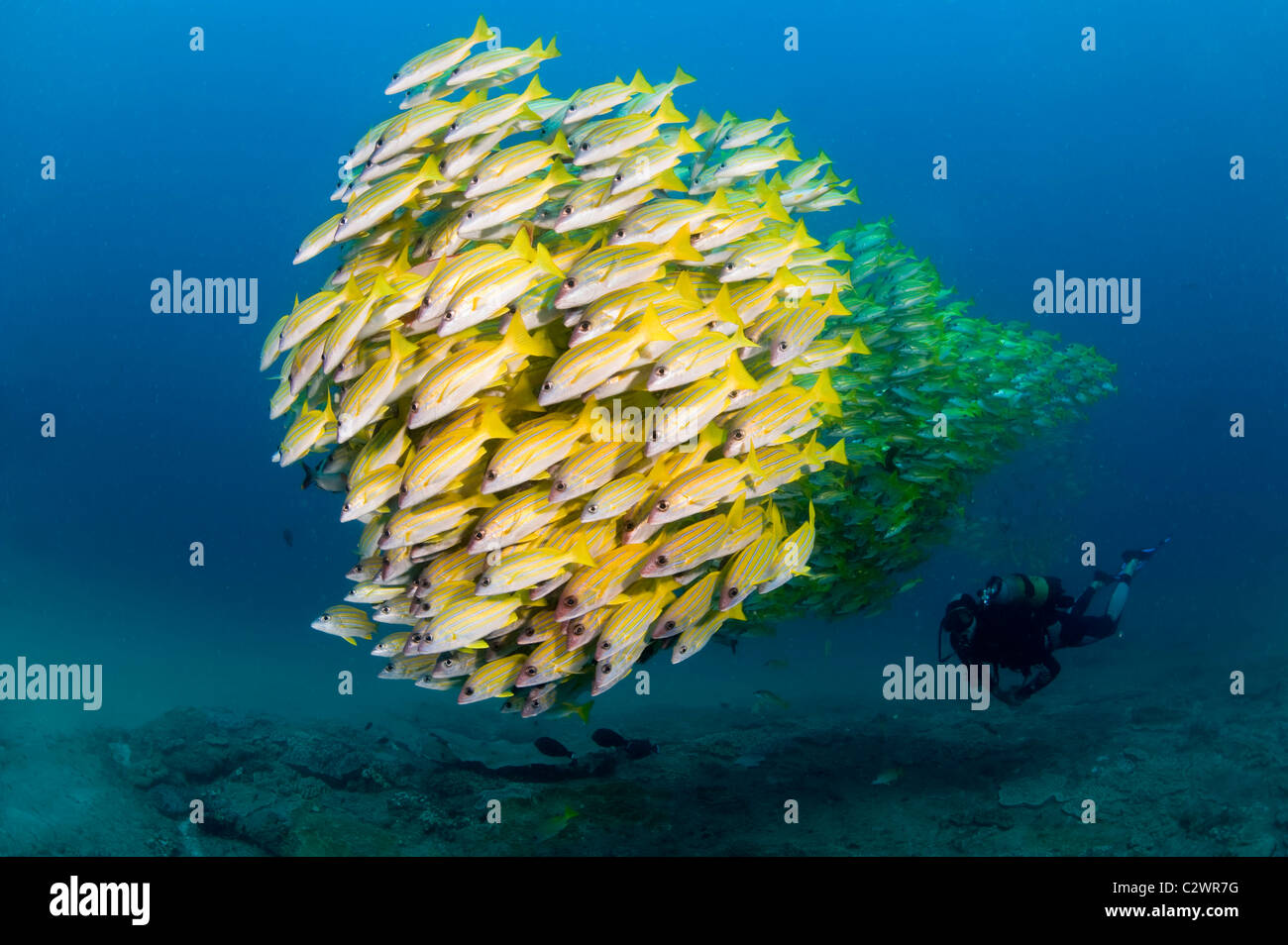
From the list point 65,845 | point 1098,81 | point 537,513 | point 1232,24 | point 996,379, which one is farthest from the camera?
point 1098,81

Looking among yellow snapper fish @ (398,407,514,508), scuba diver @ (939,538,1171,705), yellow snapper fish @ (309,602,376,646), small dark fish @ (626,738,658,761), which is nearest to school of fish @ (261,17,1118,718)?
yellow snapper fish @ (398,407,514,508)

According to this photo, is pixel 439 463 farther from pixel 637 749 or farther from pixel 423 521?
pixel 637 749

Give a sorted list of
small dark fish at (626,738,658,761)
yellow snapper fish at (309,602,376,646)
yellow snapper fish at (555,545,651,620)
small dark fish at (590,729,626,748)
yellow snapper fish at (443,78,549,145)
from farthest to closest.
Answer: small dark fish at (626,738,658,761) → small dark fish at (590,729,626,748) → yellow snapper fish at (309,602,376,646) → yellow snapper fish at (443,78,549,145) → yellow snapper fish at (555,545,651,620)

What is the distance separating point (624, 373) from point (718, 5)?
88132 mm

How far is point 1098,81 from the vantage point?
106375 millimetres

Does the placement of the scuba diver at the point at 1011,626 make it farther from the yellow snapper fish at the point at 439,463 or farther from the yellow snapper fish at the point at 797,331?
the yellow snapper fish at the point at 439,463

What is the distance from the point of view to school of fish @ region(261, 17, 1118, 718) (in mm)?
3053

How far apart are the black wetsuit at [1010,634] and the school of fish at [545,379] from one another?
419cm

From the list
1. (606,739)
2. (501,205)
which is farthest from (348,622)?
(606,739)

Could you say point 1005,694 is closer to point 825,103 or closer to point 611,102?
point 611,102

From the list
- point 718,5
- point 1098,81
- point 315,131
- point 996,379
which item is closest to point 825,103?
point 718,5

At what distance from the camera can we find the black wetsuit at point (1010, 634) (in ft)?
24.1

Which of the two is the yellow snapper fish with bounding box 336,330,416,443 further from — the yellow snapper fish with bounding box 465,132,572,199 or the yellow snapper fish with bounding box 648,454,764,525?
the yellow snapper fish with bounding box 648,454,764,525

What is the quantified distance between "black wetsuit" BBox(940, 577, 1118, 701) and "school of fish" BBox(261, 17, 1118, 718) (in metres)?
4.19
